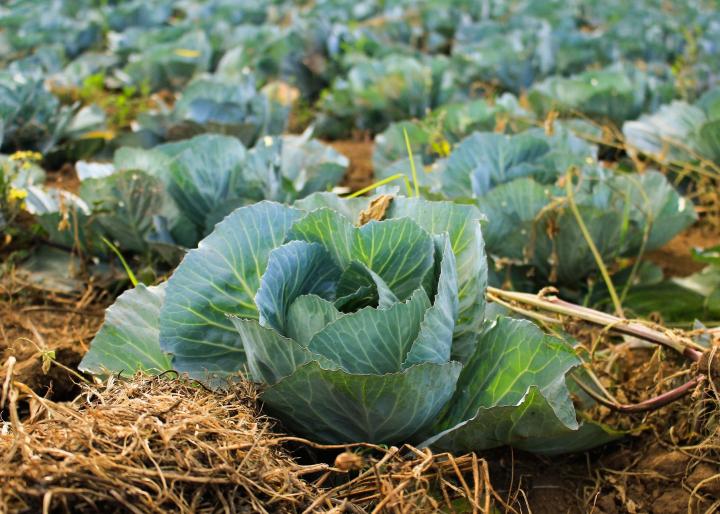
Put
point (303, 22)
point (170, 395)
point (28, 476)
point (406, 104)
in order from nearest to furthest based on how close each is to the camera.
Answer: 1. point (28, 476)
2. point (170, 395)
3. point (406, 104)
4. point (303, 22)

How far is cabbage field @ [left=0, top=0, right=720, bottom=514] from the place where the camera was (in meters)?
1.51

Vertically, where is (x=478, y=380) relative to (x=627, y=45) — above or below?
above

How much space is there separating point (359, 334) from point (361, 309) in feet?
0.23

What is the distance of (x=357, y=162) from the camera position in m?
4.82

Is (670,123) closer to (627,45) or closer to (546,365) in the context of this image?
(546,365)

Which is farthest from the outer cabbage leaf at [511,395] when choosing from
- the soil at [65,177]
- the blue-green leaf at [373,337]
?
the soil at [65,177]

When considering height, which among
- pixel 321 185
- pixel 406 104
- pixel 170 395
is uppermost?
pixel 170 395

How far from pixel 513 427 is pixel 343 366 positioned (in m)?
0.41

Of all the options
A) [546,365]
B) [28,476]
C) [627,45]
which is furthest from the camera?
[627,45]

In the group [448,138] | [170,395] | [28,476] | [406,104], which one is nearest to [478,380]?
[170,395]

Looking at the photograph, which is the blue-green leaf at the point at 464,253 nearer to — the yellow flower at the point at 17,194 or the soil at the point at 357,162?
the yellow flower at the point at 17,194

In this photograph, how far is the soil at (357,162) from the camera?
14.5 feet

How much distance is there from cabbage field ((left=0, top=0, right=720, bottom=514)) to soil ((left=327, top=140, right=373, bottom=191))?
0.10 ft

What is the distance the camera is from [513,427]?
181 cm
